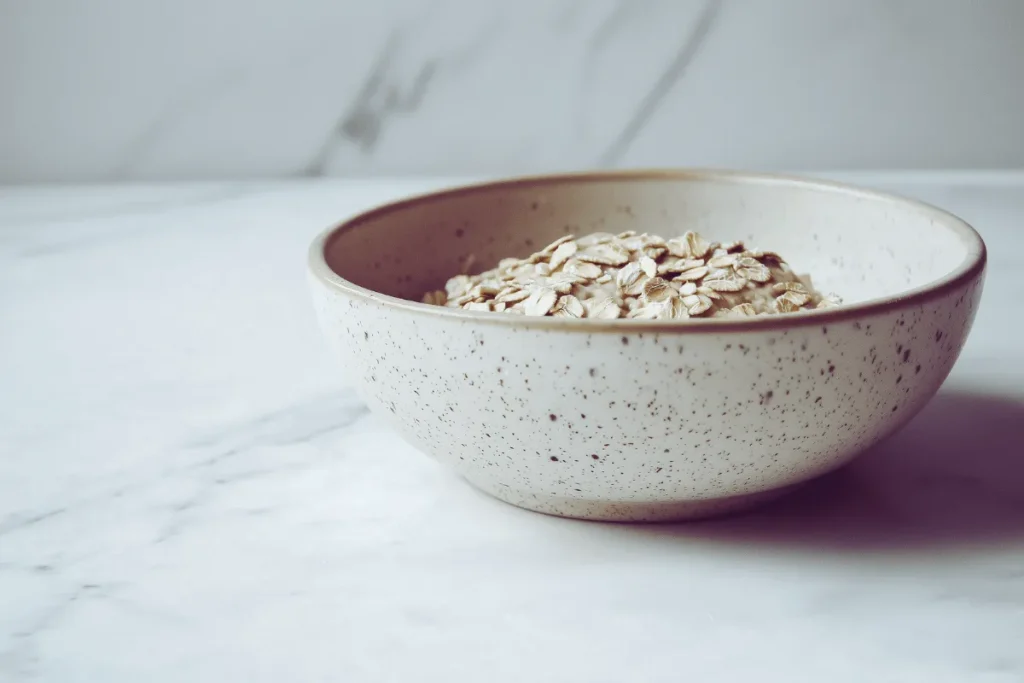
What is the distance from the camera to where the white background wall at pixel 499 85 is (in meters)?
1.44

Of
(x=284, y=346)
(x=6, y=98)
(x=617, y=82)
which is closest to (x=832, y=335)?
(x=284, y=346)

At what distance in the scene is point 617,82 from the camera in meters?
1.50

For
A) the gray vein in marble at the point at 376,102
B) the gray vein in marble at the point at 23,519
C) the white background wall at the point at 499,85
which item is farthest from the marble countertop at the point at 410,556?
the gray vein in marble at the point at 376,102

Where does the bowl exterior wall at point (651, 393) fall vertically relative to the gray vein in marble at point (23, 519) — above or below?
above

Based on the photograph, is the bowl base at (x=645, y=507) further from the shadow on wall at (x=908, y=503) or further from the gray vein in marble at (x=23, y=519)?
the gray vein in marble at (x=23, y=519)

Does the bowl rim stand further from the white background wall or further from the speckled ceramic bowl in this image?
the white background wall

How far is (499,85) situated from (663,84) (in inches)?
8.7

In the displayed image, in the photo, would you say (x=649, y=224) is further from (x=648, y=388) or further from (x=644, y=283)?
(x=648, y=388)

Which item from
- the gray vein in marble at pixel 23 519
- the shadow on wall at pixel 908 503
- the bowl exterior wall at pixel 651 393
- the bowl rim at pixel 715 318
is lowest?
the shadow on wall at pixel 908 503

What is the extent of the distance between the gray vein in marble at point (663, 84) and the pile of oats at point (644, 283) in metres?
0.79

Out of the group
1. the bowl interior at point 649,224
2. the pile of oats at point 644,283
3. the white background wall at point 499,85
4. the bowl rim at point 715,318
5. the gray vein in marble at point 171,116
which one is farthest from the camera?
the gray vein in marble at point 171,116

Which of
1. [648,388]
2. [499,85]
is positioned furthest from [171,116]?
[648,388]

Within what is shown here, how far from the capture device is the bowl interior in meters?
0.77

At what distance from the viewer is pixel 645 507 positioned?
0.60 m
